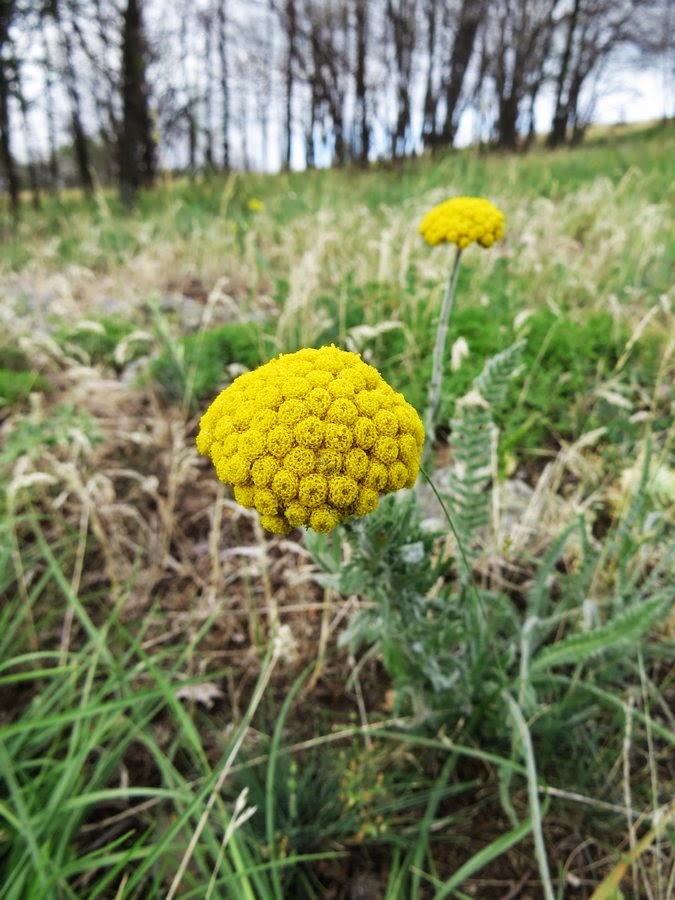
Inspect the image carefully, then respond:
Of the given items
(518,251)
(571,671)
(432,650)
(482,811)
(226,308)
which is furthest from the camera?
(226,308)

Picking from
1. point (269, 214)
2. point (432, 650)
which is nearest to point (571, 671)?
point (432, 650)

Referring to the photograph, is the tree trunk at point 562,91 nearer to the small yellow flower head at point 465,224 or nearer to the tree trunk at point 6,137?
the tree trunk at point 6,137

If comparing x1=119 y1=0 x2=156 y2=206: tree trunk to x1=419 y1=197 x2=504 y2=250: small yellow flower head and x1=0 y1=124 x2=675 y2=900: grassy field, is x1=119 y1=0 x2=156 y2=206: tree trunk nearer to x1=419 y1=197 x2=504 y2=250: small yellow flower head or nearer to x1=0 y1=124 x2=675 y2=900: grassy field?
x1=0 y1=124 x2=675 y2=900: grassy field

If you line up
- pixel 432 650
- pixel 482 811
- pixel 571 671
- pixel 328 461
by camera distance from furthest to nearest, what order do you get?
pixel 571 671 < pixel 482 811 < pixel 432 650 < pixel 328 461

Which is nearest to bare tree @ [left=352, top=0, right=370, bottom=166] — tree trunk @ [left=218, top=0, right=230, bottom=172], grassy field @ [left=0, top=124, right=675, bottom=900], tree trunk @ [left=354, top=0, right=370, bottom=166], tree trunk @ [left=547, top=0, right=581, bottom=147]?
tree trunk @ [left=354, top=0, right=370, bottom=166]

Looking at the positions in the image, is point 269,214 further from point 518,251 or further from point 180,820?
point 180,820

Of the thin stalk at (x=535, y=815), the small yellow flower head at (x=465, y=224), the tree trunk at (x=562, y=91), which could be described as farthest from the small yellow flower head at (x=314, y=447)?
A: the tree trunk at (x=562, y=91)
